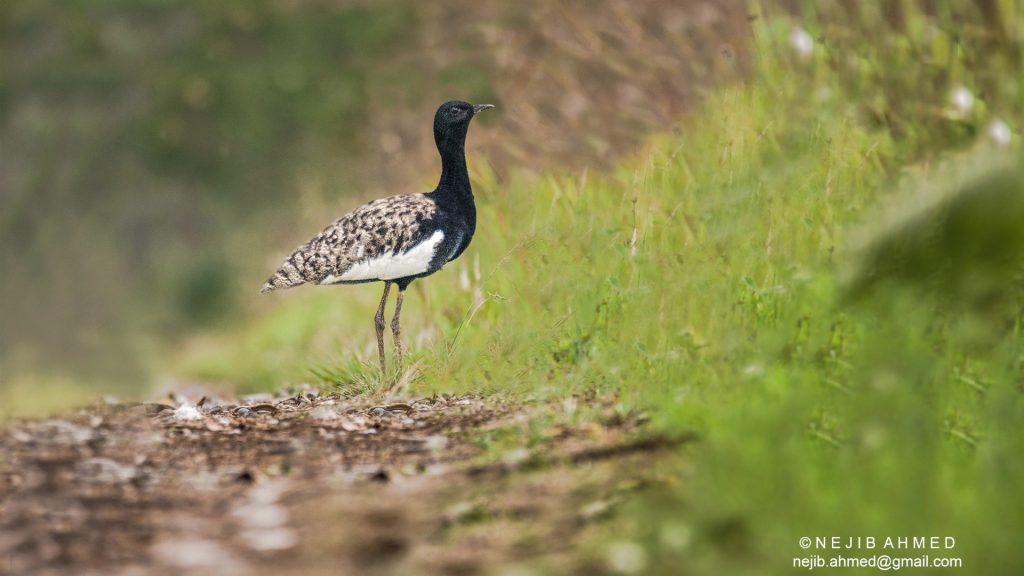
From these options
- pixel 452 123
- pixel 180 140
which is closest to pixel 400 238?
pixel 452 123

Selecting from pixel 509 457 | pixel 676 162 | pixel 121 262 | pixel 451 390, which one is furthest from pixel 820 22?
pixel 121 262

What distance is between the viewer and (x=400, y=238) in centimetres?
603

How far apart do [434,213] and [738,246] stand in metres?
1.60

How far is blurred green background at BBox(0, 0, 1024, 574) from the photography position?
12.0ft

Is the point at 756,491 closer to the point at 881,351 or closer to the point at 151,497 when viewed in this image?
the point at 881,351

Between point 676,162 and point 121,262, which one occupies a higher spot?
point 121,262

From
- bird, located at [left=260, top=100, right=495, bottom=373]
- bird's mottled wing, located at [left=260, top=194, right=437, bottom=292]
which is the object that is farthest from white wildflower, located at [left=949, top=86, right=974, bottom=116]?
bird's mottled wing, located at [left=260, top=194, right=437, bottom=292]

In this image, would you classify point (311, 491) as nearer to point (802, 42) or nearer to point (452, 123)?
point (452, 123)

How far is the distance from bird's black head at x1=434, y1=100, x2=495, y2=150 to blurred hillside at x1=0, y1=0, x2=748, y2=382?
4.71 metres

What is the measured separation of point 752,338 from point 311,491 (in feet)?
6.37

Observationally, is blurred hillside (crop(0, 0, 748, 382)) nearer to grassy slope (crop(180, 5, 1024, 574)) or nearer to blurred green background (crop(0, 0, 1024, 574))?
blurred green background (crop(0, 0, 1024, 574))

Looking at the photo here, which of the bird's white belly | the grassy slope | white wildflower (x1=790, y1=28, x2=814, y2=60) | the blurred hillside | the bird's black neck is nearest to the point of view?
the grassy slope

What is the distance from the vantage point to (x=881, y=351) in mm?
4172

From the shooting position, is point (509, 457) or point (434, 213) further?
point (434, 213)
